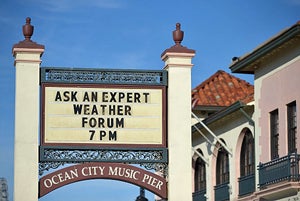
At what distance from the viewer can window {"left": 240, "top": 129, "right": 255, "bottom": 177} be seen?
37.5 meters

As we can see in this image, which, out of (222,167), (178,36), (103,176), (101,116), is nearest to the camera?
(103,176)

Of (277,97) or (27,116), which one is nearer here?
(27,116)

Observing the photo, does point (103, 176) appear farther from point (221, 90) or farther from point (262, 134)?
point (221, 90)

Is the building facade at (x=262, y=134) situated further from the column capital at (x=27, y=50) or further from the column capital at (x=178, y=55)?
the column capital at (x=27, y=50)

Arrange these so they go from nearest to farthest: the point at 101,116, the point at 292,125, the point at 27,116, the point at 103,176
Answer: the point at 27,116 < the point at 103,176 < the point at 101,116 < the point at 292,125

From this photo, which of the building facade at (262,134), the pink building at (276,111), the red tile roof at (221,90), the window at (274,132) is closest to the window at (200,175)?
the building facade at (262,134)

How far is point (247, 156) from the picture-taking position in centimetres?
3825

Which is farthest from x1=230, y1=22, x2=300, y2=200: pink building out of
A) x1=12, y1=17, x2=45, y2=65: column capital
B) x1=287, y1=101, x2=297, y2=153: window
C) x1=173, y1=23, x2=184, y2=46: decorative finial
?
x1=12, y1=17, x2=45, y2=65: column capital

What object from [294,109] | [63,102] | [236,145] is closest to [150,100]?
[63,102]

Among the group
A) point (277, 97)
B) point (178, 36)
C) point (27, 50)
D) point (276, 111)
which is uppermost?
point (178, 36)

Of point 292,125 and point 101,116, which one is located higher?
point 292,125

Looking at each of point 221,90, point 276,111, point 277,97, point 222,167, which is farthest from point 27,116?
point 221,90

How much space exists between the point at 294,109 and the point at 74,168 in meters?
8.69

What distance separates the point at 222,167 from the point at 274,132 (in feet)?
25.7
